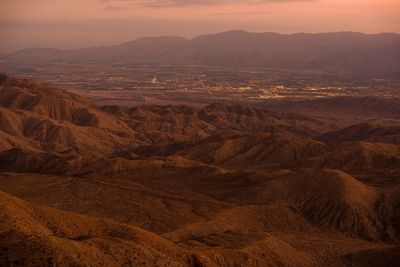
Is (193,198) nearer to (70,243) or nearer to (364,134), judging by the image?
(70,243)

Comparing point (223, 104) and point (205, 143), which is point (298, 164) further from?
point (223, 104)

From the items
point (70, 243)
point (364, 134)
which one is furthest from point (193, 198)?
Result: point (364, 134)

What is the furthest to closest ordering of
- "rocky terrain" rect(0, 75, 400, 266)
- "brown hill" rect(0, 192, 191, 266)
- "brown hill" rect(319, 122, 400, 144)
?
"brown hill" rect(319, 122, 400, 144) < "rocky terrain" rect(0, 75, 400, 266) < "brown hill" rect(0, 192, 191, 266)

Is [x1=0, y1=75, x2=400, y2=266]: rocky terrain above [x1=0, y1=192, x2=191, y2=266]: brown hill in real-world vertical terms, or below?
below

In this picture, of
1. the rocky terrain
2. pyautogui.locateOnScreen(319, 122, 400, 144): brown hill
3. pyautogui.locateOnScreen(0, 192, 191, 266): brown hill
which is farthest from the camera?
pyautogui.locateOnScreen(319, 122, 400, 144): brown hill

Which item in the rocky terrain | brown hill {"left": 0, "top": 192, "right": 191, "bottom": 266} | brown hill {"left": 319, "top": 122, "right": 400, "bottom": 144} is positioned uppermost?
brown hill {"left": 0, "top": 192, "right": 191, "bottom": 266}

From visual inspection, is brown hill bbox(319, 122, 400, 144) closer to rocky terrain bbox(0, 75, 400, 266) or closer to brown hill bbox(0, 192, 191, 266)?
rocky terrain bbox(0, 75, 400, 266)

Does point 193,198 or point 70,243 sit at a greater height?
point 70,243

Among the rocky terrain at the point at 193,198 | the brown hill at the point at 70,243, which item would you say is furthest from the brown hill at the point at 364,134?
the brown hill at the point at 70,243

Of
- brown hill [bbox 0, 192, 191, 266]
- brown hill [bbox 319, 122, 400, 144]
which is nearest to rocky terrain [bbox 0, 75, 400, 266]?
brown hill [bbox 0, 192, 191, 266]
